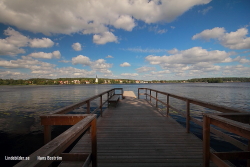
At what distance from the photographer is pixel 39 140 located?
248 inches

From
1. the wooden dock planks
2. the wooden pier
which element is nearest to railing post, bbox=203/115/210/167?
the wooden pier

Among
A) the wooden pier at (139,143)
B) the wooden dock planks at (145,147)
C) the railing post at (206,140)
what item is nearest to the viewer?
the wooden pier at (139,143)

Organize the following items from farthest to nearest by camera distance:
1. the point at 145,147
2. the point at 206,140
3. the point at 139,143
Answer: the point at 139,143, the point at 145,147, the point at 206,140

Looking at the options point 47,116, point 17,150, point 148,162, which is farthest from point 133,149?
point 17,150

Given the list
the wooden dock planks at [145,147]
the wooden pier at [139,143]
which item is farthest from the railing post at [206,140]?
the wooden dock planks at [145,147]

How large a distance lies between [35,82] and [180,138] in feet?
519

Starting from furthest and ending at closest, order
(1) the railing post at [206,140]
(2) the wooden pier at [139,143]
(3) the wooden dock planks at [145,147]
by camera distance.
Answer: (3) the wooden dock planks at [145,147] → (1) the railing post at [206,140] → (2) the wooden pier at [139,143]

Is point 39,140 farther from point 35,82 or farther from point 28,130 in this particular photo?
point 35,82

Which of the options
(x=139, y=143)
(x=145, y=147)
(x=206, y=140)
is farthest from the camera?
(x=139, y=143)

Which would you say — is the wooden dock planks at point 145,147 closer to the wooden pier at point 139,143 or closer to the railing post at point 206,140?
the wooden pier at point 139,143

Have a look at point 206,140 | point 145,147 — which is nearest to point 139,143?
point 145,147

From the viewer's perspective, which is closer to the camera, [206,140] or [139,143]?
[206,140]

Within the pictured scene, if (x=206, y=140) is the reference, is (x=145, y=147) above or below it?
below

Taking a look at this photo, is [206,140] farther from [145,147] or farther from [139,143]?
[139,143]
